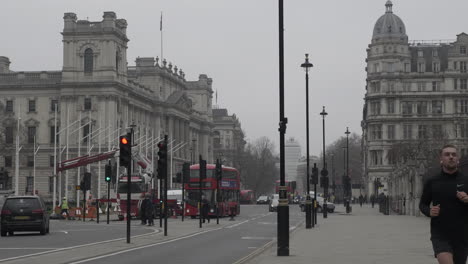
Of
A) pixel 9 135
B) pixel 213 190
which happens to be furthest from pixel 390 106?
pixel 213 190

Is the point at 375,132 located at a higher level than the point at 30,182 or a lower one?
higher

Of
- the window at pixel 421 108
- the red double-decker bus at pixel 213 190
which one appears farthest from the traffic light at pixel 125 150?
the window at pixel 421 108

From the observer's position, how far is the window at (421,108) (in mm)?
132500

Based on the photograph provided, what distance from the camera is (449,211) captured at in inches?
360

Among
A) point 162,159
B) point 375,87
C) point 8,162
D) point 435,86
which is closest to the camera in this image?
point 162,159

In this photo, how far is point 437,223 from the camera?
9.25 meters

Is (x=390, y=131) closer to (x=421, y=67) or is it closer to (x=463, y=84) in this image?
(x=421, y=67)

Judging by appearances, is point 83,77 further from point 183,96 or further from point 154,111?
point 183,96

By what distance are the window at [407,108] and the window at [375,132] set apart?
184 inches

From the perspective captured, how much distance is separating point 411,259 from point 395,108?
116913mm

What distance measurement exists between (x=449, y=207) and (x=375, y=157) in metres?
130

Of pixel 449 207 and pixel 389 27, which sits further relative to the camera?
pixel 389 27

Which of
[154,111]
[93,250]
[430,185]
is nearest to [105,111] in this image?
[154,111]

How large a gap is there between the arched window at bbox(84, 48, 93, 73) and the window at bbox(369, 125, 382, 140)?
49938 millimetres
